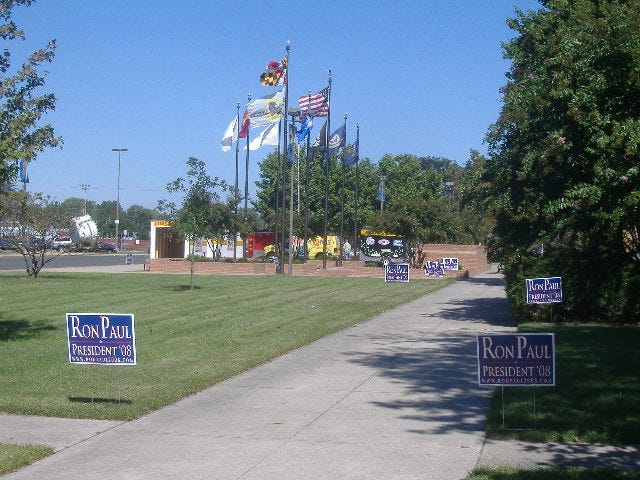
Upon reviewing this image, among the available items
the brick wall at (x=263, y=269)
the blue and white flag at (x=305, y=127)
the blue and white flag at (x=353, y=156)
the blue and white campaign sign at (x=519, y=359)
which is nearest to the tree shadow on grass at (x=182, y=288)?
the blue and white flag at (x=305, y=127)

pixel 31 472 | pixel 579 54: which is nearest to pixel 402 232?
pixel 579 54

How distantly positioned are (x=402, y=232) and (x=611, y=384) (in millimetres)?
40089

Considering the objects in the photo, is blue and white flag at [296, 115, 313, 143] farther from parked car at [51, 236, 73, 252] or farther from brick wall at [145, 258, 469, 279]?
parked car at [51, 236, 73, 252]

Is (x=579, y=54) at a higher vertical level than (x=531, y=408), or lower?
higher

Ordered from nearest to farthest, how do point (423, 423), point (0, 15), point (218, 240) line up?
point (423, 423), point (0, 15), point (218, 240)

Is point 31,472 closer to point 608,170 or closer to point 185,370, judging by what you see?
point 185,370

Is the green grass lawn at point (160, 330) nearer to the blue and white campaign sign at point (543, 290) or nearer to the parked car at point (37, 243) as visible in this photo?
the parked car at point (37, 243)

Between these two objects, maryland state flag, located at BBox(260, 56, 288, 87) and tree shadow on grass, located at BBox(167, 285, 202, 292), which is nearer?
tree shadow on grass, located at BBox(167, 285, 202, 292)

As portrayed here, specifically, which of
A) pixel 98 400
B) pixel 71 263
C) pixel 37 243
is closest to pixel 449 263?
pixel 37 243

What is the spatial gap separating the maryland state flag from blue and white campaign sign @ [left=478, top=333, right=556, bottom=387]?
104ft

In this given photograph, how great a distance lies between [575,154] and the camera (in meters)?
14.6

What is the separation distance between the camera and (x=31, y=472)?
7.38 meters

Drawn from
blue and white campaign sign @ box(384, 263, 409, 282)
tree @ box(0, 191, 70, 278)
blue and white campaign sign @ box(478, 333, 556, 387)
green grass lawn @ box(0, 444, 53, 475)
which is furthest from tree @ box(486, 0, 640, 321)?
tree @ box(0, 191, 70, 278)

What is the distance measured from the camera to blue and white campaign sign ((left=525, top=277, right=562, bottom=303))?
59.8ft
